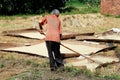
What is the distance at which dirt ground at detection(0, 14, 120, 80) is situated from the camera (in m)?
11.4

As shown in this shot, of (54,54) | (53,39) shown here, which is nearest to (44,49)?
(54,54)

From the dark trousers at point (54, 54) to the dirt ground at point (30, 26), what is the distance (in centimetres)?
53

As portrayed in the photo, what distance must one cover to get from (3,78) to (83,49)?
12.9 feet

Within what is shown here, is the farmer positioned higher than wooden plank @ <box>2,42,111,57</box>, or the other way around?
the farmer

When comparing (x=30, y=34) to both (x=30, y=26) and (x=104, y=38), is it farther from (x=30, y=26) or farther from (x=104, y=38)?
(x=104, y=38)

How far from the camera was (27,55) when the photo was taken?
42.8 feet

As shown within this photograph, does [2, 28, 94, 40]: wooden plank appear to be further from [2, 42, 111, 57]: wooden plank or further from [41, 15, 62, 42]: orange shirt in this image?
[41, 15, 62, 42]: orange shirt

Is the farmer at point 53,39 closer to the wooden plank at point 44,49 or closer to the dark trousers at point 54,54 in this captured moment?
the dark trousers at point 54,54

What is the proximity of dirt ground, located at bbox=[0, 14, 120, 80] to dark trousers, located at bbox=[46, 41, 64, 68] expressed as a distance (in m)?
0.53

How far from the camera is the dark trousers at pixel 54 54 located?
11.0 m

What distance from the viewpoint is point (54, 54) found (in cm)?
1134

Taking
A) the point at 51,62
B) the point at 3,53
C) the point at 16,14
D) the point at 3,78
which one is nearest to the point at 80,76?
the point at 51,62

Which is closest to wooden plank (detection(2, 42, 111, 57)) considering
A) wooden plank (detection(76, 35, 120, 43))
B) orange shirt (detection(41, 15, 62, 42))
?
wooden plank (detection(76, 35, 120, 43))

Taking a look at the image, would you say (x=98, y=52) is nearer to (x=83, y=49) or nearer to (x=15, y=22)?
(x=83, y=49)
